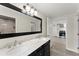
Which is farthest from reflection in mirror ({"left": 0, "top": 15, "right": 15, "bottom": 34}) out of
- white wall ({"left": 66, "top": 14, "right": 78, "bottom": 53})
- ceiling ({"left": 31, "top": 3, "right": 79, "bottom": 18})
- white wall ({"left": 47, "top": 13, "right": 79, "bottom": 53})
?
white wall ({"left": 66, "top": 14, "right": 78, "bottom": 53})

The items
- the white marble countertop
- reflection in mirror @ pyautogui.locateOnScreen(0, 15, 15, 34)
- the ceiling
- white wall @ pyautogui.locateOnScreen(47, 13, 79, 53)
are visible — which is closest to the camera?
the white marble countertop

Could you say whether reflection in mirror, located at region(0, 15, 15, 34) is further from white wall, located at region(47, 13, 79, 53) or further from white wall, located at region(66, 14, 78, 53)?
white wall, located at region(66, 14, 78, 53)

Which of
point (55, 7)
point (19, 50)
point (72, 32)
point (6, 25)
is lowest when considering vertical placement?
point (19, 50)

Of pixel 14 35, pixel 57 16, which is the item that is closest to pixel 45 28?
pixel 57 16

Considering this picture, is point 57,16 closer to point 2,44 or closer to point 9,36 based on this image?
point 9,36

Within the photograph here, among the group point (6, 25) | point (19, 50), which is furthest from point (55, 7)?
point (19, 50)

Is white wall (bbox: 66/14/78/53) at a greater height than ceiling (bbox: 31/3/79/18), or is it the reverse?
ceiling (bbox: 31/3/79/18)

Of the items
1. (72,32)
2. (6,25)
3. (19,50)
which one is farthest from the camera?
(72,32)

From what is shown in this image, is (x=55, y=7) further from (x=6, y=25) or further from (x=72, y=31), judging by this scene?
(x=72, y=31)

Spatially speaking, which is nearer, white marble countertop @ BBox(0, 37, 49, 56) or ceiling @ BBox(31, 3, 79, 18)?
white marble countertop @ BBox(0, 37, 49, 56)

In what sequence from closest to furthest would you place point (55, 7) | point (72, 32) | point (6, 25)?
point (6, 25), point (55, 7), point (72, 32)

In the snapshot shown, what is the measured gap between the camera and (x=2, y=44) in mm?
1409

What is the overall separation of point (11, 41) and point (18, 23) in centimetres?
47

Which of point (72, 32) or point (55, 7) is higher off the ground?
point (55, 7)
